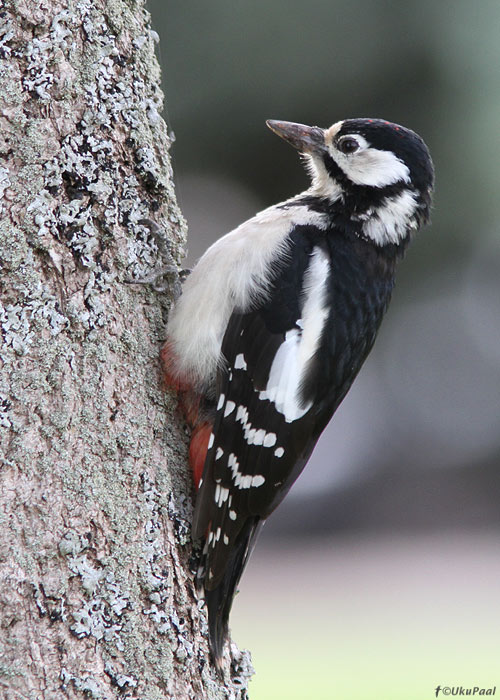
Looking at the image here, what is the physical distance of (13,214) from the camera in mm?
1559

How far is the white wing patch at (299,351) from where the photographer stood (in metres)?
1.97

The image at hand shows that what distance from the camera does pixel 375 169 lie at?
2.25 m

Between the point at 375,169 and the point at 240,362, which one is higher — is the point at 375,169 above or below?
above

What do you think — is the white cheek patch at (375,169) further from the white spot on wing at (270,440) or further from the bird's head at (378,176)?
the white spot on wing at (270,440)

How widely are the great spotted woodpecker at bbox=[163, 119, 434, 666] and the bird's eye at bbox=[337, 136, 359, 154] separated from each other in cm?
4

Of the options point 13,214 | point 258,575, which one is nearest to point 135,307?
point 13,214

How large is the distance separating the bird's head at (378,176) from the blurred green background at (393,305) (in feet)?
7.77

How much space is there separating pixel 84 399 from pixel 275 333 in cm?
56

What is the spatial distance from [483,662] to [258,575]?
1.35m

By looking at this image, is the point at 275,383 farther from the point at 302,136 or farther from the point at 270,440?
the point at 302,136

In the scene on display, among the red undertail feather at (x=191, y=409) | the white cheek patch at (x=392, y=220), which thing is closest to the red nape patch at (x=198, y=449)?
the red undertail feather at (x=191, y=409)

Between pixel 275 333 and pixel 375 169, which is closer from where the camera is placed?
pixel 275 333

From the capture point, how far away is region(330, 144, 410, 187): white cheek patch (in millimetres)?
2240

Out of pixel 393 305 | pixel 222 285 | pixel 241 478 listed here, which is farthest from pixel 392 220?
pixel 393 305
